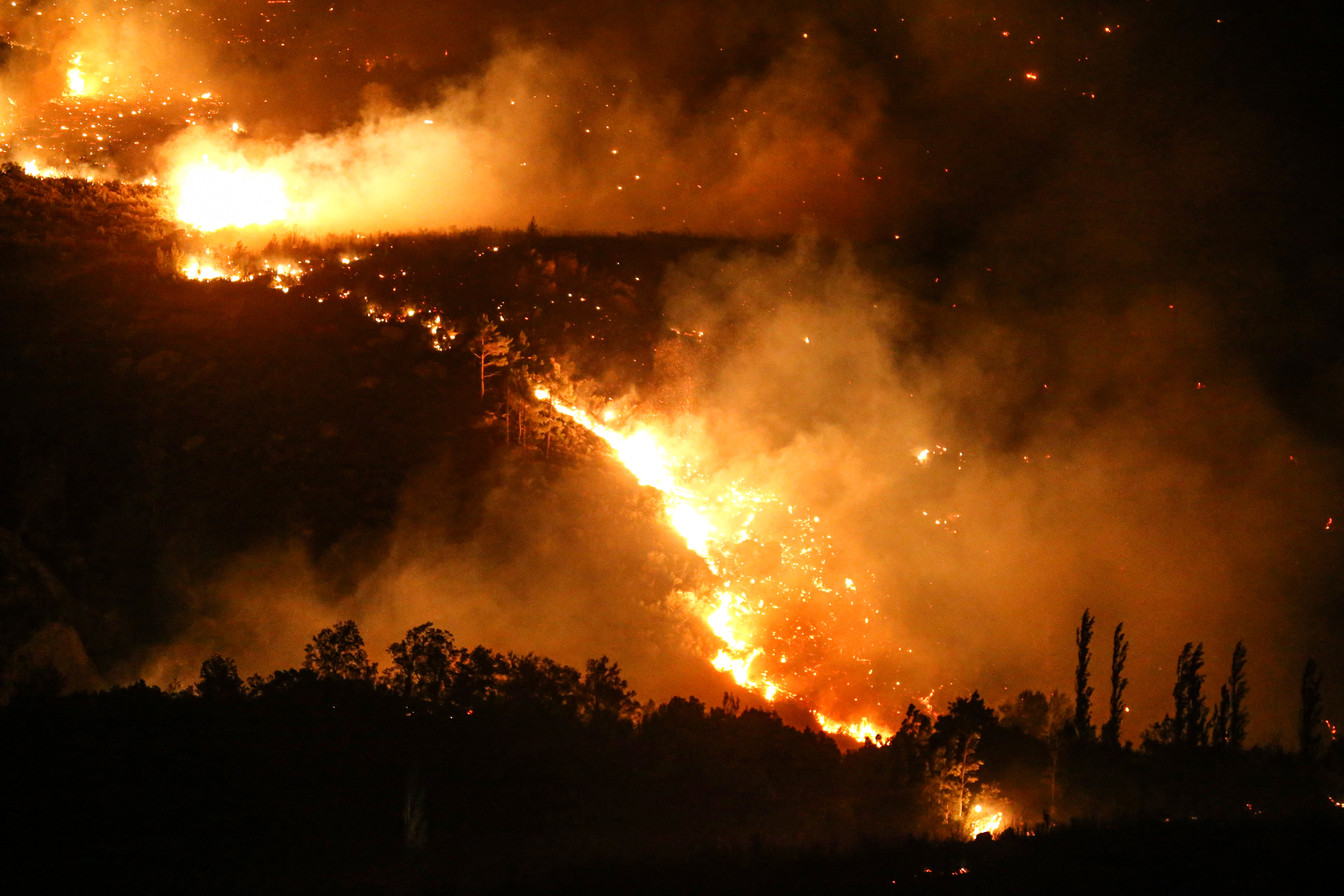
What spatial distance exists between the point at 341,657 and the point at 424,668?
154 cm

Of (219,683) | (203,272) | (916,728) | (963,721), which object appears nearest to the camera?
(219,683)

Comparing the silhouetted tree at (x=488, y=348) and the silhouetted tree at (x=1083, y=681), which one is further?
the silhouetted tree at (x=1083, y=681)

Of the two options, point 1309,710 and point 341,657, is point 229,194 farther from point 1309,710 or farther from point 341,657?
point 1309,710

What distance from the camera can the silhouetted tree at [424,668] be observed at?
1833 cm

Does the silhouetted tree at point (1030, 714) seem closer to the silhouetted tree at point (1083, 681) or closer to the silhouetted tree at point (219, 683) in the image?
the silhouetted tree at point (1083, 681)

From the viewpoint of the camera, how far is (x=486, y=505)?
27703mm

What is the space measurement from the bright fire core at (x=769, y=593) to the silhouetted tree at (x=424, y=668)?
8.95 meters

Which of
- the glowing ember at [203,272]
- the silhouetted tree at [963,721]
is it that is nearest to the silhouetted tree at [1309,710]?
the silhouetted tree at [963,721]

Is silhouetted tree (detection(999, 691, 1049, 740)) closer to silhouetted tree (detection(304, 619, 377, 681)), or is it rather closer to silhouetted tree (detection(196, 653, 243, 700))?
silhouetted tree (detection(304, 619, 377, 681))

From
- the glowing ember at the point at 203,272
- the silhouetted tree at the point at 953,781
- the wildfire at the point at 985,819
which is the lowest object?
the wildfire at the point at 985,819

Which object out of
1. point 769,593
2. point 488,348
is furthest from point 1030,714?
point 488,348

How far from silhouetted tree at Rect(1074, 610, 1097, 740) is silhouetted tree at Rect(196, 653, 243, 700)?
90.3 feet

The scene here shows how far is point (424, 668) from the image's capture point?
18.7 m

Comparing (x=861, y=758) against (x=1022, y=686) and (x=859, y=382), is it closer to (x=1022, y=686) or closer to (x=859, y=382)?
(x=1022, y=686)
